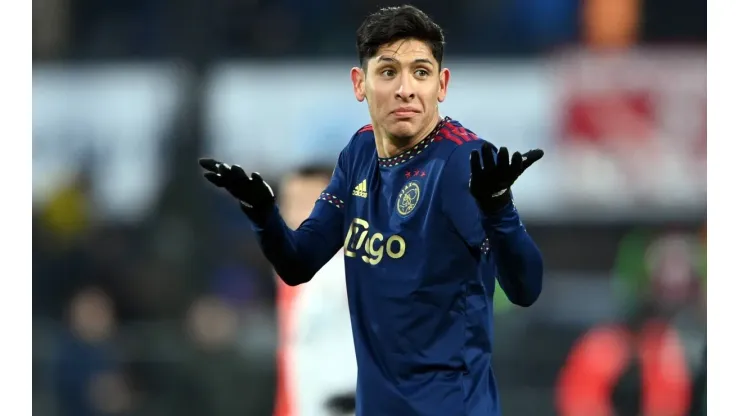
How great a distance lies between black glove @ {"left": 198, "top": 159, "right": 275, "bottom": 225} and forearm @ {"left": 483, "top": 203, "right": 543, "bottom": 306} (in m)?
0.59

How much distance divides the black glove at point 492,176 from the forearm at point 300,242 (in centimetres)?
58

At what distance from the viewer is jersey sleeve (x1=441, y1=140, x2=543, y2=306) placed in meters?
2.58

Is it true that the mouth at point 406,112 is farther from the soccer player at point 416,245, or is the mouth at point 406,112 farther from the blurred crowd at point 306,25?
the blurred crowd at point 306,25

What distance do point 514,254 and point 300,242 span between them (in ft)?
2.10

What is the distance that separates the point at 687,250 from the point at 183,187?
13.5ft

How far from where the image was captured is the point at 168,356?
8.96m

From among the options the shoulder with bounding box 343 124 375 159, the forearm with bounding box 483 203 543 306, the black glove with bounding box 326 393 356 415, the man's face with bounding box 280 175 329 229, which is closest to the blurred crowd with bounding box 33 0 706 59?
the man's face with bounding box 280 175 329 229

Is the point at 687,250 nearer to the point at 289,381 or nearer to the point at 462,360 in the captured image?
the point at 289,381

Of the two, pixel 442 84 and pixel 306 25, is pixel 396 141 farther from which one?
pixel 306 25

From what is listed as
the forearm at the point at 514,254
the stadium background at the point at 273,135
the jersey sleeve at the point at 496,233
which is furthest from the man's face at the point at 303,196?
the stadium background at the point at 273,135

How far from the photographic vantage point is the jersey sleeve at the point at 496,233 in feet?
8.47

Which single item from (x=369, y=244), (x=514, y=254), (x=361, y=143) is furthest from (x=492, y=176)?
(x=361, y=143)

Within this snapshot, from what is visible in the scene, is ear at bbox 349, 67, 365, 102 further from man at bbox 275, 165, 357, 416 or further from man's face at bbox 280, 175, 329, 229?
man's face at bbox 280, 175, 329, 229
